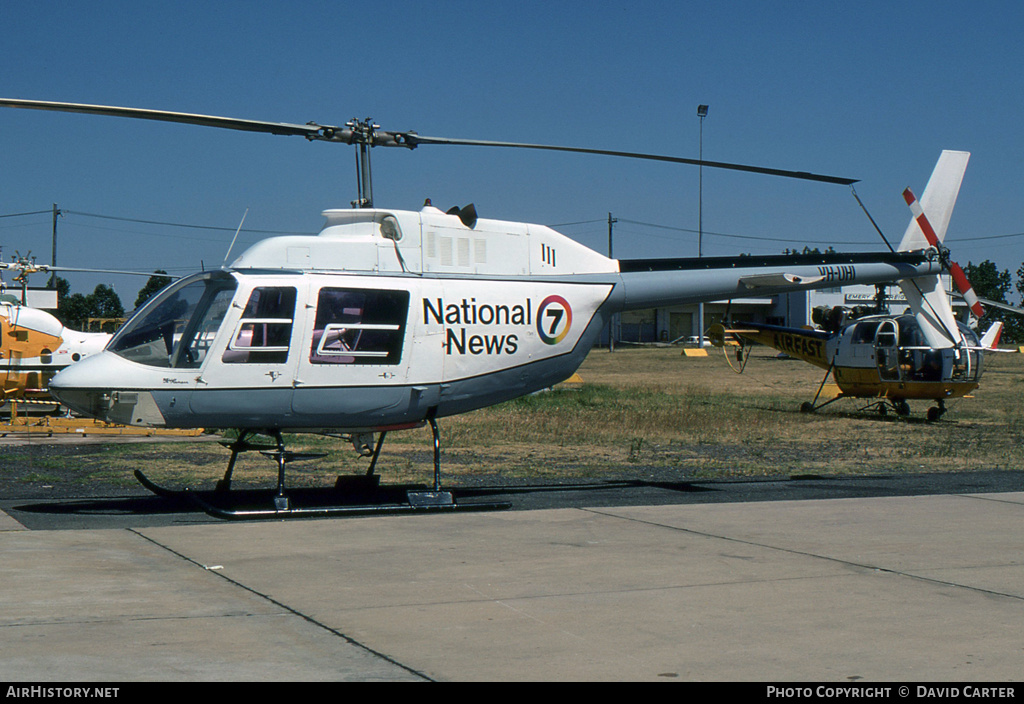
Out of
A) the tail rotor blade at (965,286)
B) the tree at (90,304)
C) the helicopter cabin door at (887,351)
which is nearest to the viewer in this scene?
the tail rotor blade at (965,286)

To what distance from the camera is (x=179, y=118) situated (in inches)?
326

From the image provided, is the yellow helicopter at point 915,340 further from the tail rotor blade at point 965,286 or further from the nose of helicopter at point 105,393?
the nose of helicopter at point 105,393

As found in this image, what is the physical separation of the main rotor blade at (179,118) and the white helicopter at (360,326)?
15mm

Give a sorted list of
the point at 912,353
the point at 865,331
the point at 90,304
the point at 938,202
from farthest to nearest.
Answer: the point at 90,304
the point at 865,331
the point at 912,353
the point at 938,202

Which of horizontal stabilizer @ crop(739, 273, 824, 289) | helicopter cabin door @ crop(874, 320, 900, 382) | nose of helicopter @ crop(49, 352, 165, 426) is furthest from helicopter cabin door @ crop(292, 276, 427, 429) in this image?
helicopter cabin door @ crop(874, 320, 900, 382)

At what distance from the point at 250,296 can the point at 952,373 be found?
55.2 ft

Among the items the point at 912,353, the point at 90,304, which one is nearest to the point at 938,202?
the point at 912,353

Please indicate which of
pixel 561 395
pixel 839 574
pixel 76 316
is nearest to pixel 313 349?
pixel 839 574

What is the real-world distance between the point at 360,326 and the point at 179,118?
2418 millimetres

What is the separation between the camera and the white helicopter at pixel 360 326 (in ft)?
29.2

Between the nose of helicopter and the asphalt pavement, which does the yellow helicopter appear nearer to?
the asphalt pavement

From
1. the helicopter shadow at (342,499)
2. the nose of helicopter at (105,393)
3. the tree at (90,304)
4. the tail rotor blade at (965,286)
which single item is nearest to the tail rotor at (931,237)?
the tail rotor blade at (965,286)

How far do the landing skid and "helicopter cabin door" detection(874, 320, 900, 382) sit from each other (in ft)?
47.4

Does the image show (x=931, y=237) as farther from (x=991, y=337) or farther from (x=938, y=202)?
(x=991, y=337)
